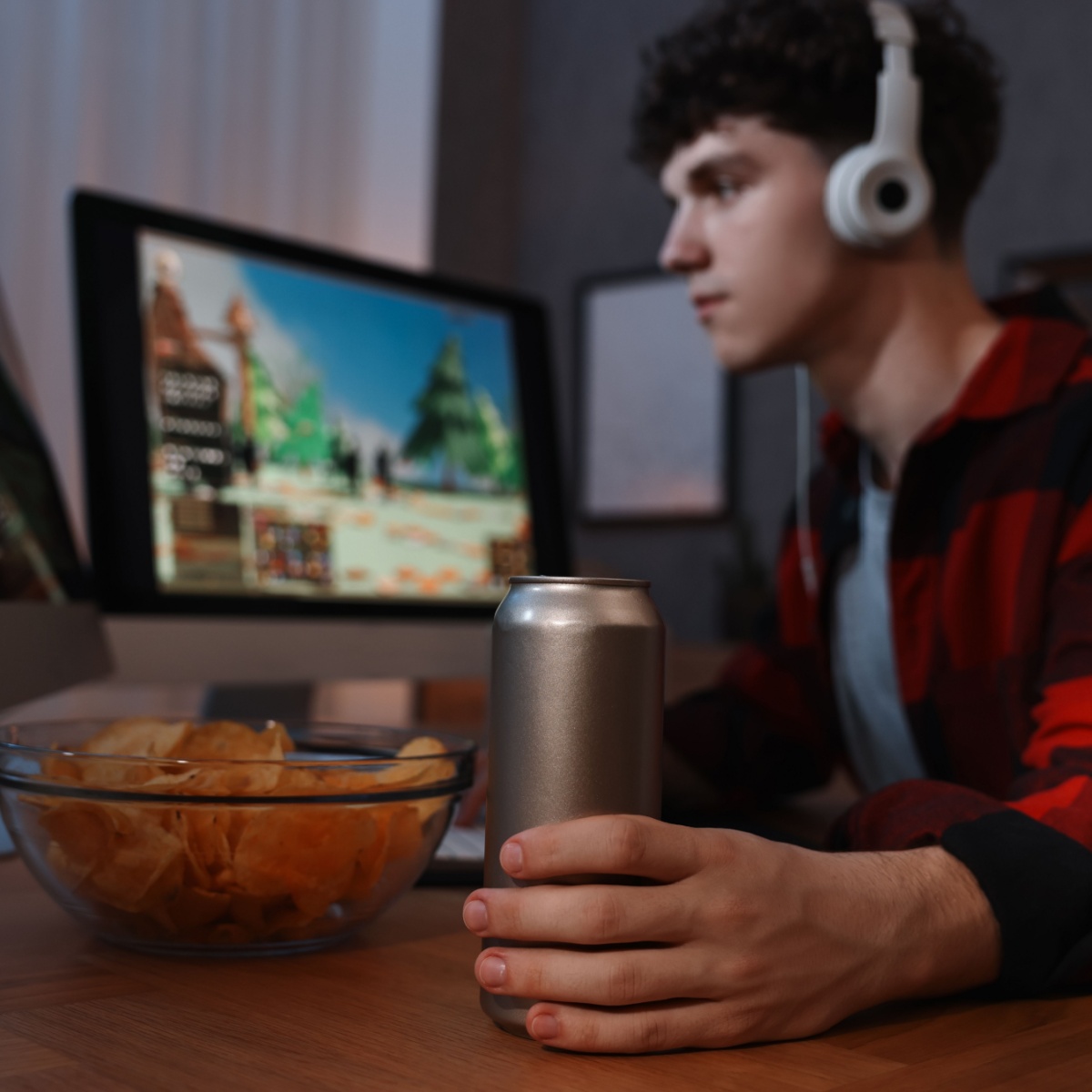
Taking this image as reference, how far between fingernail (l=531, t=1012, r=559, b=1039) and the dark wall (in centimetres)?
218

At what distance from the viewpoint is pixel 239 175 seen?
9.45 ft

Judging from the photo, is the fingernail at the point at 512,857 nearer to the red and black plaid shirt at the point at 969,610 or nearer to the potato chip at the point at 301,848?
the potato chip at the point at 301,848

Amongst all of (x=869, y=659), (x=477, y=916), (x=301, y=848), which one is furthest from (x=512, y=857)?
(x=869, y=659)

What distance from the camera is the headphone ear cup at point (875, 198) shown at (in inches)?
45.6

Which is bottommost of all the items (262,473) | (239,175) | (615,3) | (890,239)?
(262,473)

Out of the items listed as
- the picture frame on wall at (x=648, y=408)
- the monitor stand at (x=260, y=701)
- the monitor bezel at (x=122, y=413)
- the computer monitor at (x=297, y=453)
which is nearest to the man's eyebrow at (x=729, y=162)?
the computer monitor at (x=297, y=453)

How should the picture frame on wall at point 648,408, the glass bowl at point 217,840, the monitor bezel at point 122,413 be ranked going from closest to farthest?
the glass bowl at point 217,840 → the monitor bezel at point 122,413 → the picture frame on wall at point 648,408

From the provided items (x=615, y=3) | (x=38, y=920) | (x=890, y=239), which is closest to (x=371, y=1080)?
(x=38, y=920)

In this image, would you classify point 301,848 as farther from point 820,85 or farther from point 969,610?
point 820,85

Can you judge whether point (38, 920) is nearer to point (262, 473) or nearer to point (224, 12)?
point (262, 473)

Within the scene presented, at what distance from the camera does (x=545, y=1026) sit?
1.44ft

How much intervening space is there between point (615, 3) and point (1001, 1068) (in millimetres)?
3327

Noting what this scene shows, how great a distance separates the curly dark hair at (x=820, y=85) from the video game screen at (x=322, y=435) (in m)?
0.31

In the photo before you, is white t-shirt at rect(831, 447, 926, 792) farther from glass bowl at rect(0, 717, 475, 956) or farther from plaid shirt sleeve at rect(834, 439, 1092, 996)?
glass bowl at rect(0, 717, 475, 956)
